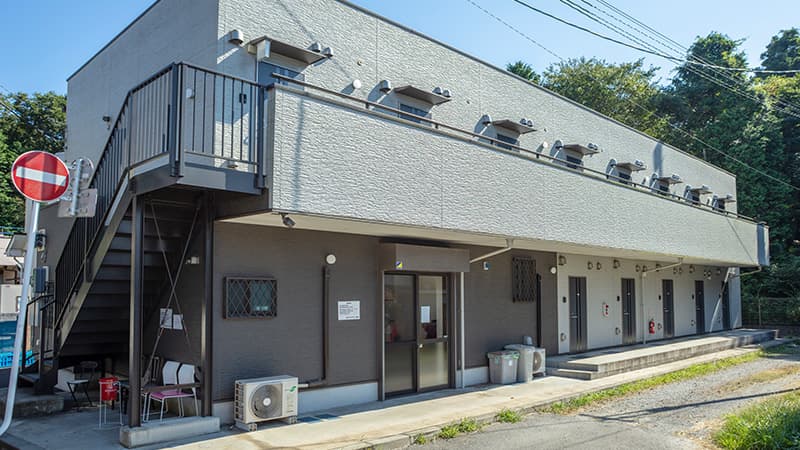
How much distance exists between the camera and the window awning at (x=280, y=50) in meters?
7.79

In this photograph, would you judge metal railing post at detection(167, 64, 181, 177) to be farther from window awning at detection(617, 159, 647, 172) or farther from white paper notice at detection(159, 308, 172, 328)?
window awning at detection(617, 159, 647, 172)

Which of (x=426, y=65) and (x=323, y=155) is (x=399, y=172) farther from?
(x=426, y=65)

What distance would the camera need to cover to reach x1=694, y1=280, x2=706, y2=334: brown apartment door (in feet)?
68.9

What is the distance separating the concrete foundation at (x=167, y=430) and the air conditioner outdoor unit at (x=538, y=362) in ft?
22.0

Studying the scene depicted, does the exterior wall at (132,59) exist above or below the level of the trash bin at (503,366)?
above

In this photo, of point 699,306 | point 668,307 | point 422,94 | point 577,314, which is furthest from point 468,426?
point 699,306

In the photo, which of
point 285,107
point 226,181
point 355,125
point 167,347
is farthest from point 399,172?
point 167,347

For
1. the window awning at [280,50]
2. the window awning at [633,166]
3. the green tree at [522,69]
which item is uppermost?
the green tree at [522,69]

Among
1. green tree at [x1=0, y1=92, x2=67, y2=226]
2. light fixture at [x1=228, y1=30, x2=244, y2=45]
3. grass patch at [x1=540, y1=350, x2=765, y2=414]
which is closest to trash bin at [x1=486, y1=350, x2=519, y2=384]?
grass patch at [x1=540, y1=350, x2=765, y2=414]

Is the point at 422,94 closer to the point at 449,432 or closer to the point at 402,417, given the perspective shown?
the point at 402,417

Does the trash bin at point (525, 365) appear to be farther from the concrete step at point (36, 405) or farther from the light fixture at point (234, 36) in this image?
the concrete step at point (36, 405)

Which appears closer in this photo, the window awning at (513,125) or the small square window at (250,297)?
the small square window at (250,297)

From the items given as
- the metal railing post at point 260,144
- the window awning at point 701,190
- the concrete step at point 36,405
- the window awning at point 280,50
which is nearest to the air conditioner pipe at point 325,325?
the metal railing post at point 260,144

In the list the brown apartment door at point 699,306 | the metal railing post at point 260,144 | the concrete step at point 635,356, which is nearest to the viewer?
the metal railing post at point 260,144
